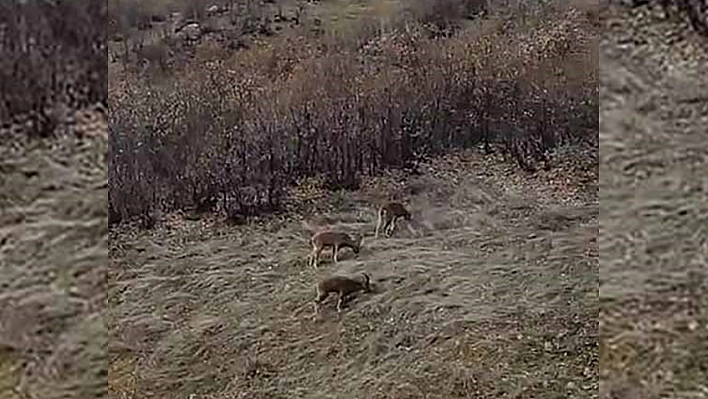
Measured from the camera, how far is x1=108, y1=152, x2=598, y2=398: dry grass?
16.4ft

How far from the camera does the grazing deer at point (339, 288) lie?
18.3ft

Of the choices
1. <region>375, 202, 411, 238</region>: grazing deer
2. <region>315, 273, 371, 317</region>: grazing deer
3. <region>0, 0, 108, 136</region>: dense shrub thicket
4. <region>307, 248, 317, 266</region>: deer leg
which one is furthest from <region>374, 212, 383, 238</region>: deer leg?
<region>0, 0, 108, 136</region>: dense shrub thicket

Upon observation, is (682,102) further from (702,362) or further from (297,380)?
(297,380)

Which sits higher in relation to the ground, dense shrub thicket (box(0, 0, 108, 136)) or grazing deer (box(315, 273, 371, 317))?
dense shrub thicket (box(0, 0, 108, 136))

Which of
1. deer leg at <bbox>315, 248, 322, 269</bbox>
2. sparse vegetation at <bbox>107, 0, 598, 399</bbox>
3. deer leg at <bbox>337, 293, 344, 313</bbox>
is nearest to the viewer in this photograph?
sparse vegetation at <bbox>107, 0, 598, 399</bbox>

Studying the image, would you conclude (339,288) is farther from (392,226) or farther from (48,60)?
(48,60)

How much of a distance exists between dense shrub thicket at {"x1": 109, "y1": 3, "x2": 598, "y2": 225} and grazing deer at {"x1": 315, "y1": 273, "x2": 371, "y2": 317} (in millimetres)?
1379

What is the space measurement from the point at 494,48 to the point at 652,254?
3569 mm

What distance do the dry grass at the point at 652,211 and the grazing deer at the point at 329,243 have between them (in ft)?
4.57

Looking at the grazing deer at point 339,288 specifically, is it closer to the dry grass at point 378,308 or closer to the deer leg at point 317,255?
the dry grass at point 378,308

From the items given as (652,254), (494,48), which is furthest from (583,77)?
(652,254)

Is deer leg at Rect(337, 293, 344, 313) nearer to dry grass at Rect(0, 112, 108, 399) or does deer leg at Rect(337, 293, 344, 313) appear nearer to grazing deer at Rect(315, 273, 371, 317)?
grazing deer at Rect(315, 273, 371, 317)

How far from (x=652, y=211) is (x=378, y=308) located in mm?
1653

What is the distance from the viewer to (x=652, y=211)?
599 cm
